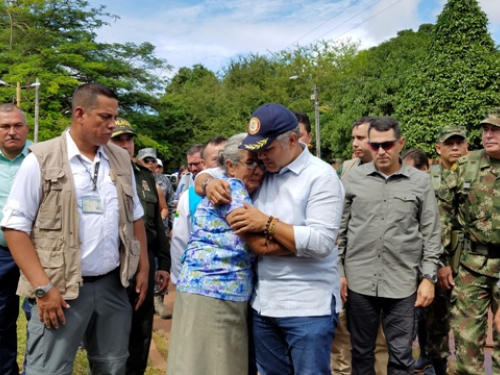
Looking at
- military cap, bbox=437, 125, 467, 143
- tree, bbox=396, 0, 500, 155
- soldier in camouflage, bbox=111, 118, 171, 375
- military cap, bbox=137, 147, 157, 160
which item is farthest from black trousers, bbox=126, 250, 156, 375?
tree, bbox=396, 0, 500, 155

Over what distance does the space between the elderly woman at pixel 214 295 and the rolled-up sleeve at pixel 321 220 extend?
0.30 m

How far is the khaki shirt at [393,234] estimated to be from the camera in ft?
11.0

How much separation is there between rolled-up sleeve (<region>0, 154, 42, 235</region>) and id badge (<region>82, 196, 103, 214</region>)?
23 cm

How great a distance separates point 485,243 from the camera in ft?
11.7

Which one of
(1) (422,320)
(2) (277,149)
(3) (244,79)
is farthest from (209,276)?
(3) (244,79)

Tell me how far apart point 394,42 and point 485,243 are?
2952 cm

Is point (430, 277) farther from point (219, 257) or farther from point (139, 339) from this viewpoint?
point (139, 339)

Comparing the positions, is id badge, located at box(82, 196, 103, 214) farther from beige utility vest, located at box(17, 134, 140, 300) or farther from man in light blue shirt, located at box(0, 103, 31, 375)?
man in light blue shirt, located at box(0, 103, 31, 375)

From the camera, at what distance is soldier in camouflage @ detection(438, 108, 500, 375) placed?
11.6ft

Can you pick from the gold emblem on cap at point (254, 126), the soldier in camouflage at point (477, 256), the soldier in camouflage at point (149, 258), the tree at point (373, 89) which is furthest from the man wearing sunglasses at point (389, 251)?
the tree at point (373, 89)

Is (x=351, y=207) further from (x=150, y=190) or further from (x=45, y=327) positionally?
(x=45, y=327)

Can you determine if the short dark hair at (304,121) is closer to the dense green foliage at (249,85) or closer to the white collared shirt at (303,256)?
the white collared shirt at (303,256)

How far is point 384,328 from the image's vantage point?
135 inches

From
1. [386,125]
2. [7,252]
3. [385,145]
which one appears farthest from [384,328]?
[7,252]
